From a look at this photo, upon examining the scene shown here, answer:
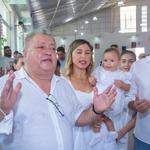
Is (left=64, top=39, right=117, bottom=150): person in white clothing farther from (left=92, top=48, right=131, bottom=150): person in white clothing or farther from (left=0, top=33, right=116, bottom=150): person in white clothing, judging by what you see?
(left=0, top=33, right=116, bottom=150): person in white clothing

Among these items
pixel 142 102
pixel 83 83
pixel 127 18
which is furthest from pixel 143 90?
pixel 127 18

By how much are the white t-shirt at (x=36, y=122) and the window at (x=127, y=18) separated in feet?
75.5

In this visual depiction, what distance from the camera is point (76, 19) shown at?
26.9 metres

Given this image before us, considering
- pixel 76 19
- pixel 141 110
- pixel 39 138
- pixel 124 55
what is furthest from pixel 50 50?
pixel 76 19

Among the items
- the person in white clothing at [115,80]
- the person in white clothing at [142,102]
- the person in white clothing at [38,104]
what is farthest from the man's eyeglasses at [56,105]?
the person in white clothing at [115,80]

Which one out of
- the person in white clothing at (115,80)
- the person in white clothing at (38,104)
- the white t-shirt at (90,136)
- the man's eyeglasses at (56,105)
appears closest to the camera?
the person in white clothing at (38,104)

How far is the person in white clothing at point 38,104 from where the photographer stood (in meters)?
1.98

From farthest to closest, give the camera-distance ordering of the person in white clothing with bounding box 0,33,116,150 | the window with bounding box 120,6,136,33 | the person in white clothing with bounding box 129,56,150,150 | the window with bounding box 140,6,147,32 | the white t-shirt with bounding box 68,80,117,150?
the window with bounding box 120,6,136,33, the window with bounding box 140,6,147,32, the white t-shirt with bounding box 68,80,117,150, the person in white clothing with bounding box 129,56,150,150, the person in white clothing with bounding box 0,33,116,150

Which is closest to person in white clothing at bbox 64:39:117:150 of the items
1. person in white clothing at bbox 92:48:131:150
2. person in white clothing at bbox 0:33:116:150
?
person in white clothing at bbox 92:48:131:150

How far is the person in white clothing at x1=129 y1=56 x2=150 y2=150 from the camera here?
2.73 metres

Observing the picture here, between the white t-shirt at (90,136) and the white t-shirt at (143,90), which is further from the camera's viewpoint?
the white t-shirt at (90,136)

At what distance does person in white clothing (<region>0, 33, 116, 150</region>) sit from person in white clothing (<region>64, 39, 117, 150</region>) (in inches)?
29.5

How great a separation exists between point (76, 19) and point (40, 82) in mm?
25040

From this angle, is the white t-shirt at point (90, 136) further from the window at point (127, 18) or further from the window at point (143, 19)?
the window at point (127, 18)
